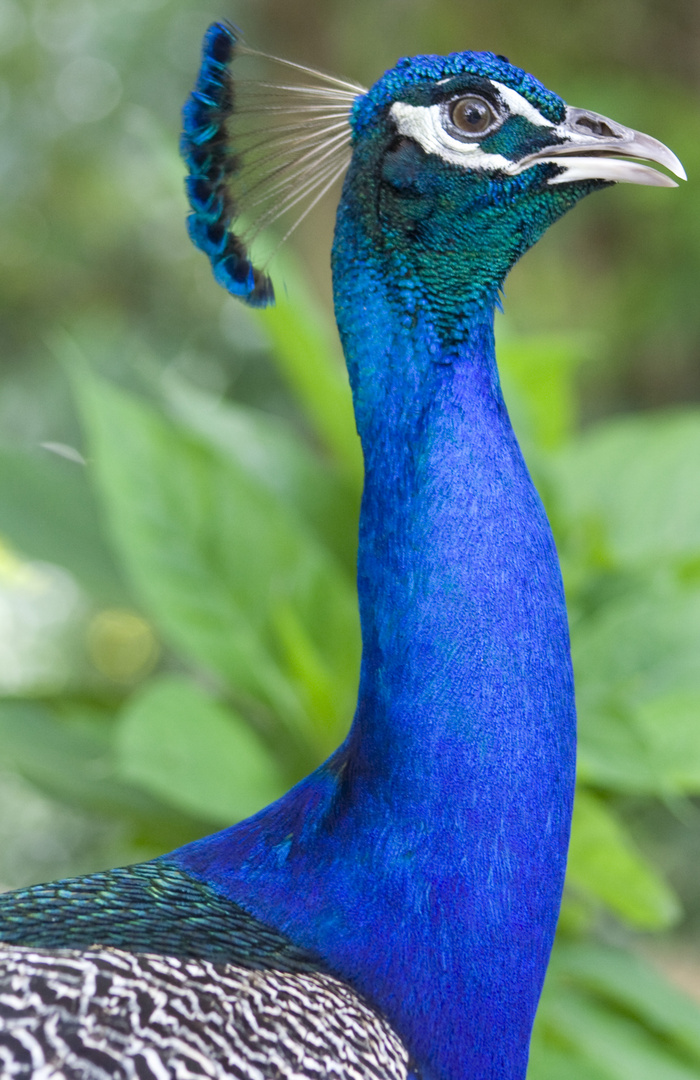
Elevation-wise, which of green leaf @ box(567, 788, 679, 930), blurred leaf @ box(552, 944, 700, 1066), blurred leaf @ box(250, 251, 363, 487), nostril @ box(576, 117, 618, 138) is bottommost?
blurred leaf @ box(552, 944, 700, 1066)

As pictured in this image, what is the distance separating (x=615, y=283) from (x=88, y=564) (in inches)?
69.5

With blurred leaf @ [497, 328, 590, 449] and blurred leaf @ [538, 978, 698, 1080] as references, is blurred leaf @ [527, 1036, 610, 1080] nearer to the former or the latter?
blurred leaf @ [538, 978, 698, 1080]

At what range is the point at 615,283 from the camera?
2902 millimetres

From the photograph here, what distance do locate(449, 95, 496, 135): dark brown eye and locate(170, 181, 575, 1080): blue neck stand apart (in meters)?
0.10

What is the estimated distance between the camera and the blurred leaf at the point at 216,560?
141cm

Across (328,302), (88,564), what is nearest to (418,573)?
(88,564)

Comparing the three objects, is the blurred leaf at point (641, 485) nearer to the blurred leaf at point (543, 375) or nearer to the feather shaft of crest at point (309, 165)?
the blurred leaf at point (543, 375)

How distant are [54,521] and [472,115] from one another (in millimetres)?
1066

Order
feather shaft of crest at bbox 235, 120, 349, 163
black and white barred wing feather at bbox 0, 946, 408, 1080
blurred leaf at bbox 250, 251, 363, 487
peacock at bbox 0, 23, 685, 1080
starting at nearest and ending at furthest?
1. black and white barred wing feather at bbox 0, 946, 408, 1080
2. peacock at bbox 0, 23, 685, 1080
3. feather shaft of crest at bbox 235, 120, 349, 163
4. blurred leaf at bbox 250, 251, 363, 487

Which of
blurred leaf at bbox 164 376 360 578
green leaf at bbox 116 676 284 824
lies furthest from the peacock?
blurred leaf at bbox 164 376 360 578

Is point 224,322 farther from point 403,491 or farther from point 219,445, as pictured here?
point 403,491

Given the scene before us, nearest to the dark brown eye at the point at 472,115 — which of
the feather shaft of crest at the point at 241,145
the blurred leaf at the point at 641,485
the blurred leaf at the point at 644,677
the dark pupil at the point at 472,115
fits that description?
the dark pupil at the point at 472,115

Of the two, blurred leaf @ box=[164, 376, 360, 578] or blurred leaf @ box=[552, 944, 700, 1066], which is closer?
blurred leaf @ box=[552, 944, 700, 1066]

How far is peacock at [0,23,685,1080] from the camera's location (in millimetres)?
728
